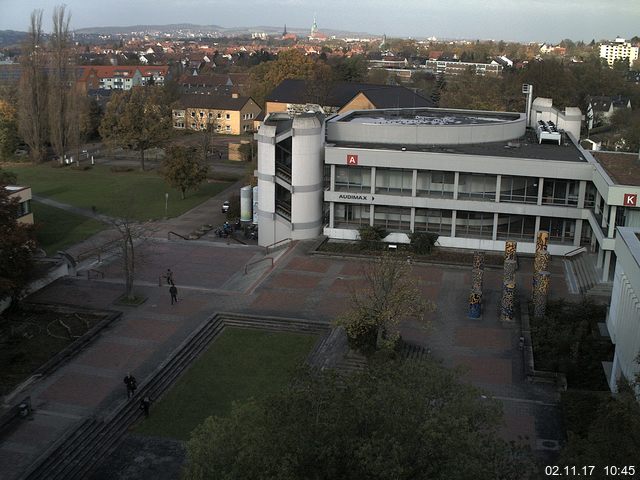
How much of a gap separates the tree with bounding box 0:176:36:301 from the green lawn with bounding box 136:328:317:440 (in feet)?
26.5

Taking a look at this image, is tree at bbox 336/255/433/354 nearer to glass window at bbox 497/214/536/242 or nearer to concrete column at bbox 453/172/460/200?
concrete column at bbox 453/172/460/200

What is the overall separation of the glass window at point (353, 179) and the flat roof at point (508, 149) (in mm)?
1685

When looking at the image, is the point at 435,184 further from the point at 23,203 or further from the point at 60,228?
the point at 60,228

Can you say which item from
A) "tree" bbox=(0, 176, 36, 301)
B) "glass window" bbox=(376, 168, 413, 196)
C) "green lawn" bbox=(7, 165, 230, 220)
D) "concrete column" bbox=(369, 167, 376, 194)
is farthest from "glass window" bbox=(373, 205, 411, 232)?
"tree" bbox=(0, 176, 36, 301)

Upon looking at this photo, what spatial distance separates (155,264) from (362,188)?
12.9 meters

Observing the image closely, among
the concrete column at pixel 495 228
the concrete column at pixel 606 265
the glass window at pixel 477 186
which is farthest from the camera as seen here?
the glass window at pixel 477 186

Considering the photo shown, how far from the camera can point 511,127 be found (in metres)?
46.8

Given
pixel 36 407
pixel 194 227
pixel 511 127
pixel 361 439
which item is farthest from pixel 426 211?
pixel 361 439

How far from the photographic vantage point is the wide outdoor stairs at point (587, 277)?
33.6 meters

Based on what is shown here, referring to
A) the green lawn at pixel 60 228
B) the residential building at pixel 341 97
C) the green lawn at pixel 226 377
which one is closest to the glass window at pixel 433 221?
the green lawn at pixel 226 377

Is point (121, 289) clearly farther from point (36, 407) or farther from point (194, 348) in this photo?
point (36, 407)

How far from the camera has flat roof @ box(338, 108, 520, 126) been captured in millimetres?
47812

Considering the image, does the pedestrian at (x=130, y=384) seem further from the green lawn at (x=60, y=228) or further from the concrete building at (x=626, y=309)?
the green lawn at (x=60, y=228)

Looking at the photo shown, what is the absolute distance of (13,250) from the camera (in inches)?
1118
